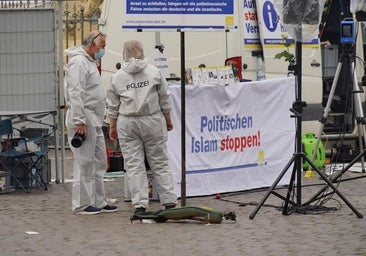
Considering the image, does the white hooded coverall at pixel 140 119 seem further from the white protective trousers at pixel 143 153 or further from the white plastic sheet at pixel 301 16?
the white plastic sheet at pixel 301 16

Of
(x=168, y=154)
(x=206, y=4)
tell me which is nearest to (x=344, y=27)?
(x=206, y=4)

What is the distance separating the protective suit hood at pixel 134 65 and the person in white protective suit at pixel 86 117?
0.51 metres

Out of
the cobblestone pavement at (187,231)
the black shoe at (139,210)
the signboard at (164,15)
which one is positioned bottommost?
the cobblestone pavement at (187,231)

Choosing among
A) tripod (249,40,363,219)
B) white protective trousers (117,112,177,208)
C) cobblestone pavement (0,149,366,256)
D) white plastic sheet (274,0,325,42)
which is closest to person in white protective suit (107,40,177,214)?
white protective trousers (117,112,177,208)

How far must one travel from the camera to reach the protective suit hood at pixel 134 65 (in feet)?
36.9

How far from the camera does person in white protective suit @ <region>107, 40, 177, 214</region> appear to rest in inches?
443

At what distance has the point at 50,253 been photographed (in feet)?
31.2

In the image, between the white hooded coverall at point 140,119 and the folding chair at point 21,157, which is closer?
the white hooded coverall at point 140,119

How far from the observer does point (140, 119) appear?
1129cm

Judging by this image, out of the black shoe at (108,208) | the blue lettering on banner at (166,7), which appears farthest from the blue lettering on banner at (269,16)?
the black shoe at (108,208)

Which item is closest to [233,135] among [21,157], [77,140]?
[77,140]

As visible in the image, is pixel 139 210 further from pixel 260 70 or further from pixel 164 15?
pixel 260 70

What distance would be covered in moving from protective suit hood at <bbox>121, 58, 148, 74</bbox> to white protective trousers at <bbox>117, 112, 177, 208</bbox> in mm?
487

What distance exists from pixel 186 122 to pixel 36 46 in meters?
3.04
